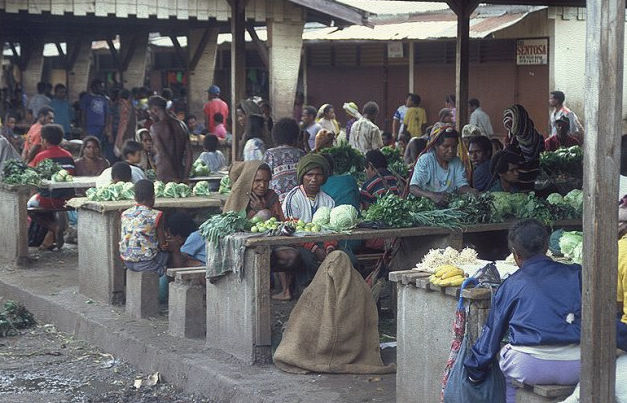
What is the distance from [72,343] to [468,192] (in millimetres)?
3637

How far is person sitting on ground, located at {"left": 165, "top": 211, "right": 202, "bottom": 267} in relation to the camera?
9.31 m

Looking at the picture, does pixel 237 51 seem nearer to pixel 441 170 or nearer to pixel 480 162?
pixel 480 162

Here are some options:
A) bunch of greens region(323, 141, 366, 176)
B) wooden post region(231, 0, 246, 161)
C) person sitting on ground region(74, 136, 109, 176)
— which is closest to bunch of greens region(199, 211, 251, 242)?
wooden post region(231, 0, 246, 161)

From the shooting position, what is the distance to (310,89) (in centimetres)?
2527

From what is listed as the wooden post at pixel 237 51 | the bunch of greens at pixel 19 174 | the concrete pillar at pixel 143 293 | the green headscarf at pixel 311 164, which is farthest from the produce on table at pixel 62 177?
the green headscarf at pixel 311 164

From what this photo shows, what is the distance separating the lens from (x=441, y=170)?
376 inches

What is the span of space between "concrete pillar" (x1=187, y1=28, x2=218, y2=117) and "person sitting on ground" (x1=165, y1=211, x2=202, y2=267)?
11.9 metres

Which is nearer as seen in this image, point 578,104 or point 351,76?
point 578,104

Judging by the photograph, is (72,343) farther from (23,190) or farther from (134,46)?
(134,46)

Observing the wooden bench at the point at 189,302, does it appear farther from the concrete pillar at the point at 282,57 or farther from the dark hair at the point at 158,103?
the concrete pillar at the point at 282,57

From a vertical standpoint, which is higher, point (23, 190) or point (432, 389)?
point (23, 190)

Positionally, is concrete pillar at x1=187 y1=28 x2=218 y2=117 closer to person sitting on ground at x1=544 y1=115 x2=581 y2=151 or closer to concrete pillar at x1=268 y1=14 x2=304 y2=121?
concrete pillar at x1=268 y1=14 x2=304 y2=121

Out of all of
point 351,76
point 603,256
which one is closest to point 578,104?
point 351,76

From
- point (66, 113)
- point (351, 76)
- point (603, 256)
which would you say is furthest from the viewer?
point (351, 76)
